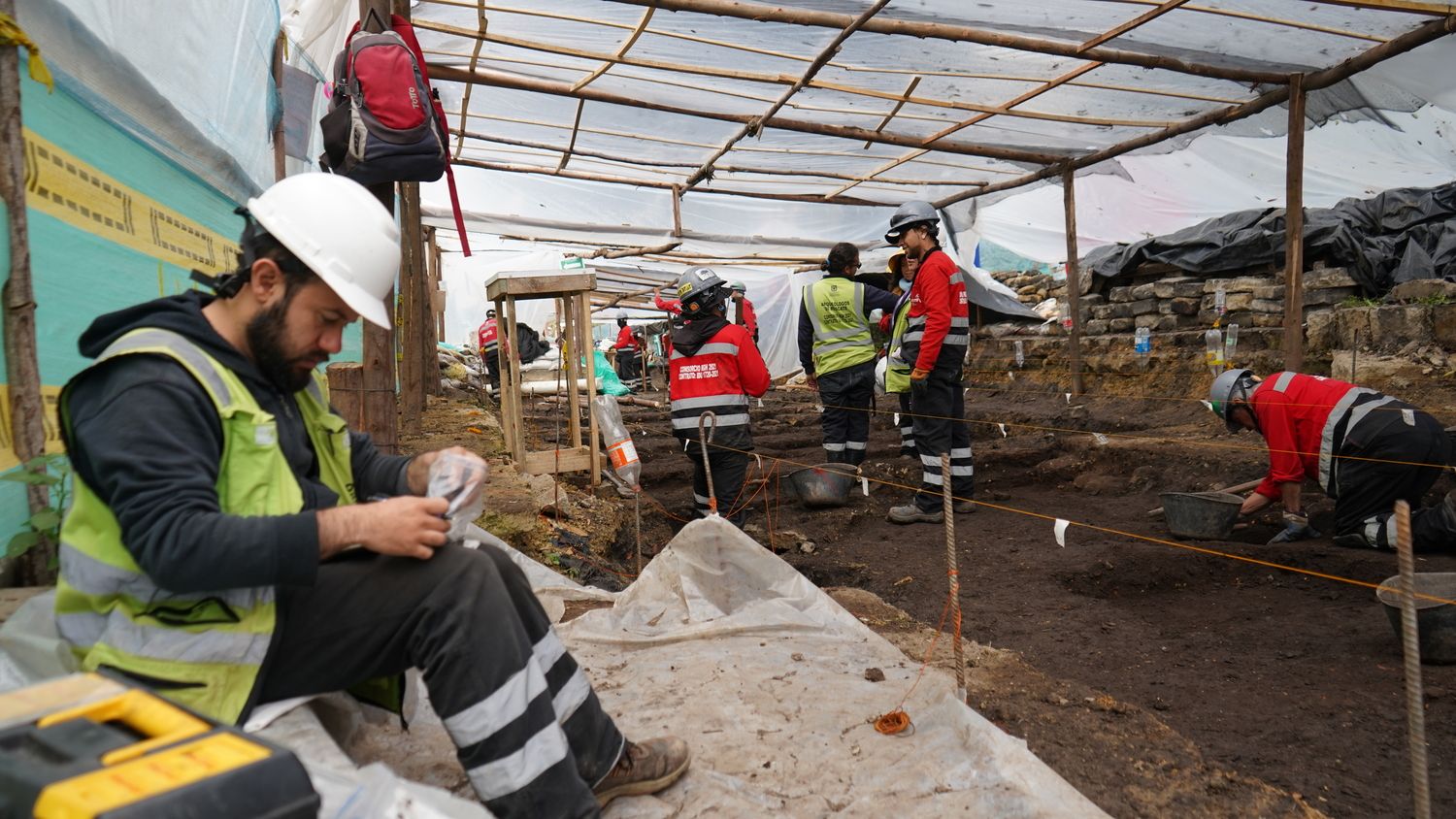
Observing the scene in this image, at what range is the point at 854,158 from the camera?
889cm

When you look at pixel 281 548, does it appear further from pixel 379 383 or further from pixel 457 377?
pixel 457 377

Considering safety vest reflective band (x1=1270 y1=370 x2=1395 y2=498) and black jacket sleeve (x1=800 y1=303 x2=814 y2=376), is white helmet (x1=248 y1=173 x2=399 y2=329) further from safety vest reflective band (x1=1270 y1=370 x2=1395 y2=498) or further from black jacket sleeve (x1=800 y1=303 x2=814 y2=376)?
black jacket sleeve (x1=800 y1=303 x2=814 y2=376)

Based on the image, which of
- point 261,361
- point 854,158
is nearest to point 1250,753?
point 261,361

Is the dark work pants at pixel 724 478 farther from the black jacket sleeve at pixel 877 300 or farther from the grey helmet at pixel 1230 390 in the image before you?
the grey helmet at pixel 1230 390

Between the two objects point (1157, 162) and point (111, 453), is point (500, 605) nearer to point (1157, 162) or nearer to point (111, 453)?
point (111, 453)

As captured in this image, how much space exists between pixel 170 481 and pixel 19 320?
99 cm

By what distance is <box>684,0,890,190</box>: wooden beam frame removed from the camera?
528cm

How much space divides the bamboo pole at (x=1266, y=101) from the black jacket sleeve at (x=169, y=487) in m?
6.36

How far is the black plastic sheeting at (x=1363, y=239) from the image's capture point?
7.80 m

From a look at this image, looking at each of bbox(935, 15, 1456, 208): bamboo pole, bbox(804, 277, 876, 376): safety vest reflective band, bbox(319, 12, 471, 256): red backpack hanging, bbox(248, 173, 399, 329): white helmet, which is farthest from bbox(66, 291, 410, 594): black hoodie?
bbox(935, 15, 1456, 208): bamboo pole

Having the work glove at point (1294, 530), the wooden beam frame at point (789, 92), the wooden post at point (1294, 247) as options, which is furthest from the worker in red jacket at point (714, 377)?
the wooden post at point (1294, 247)

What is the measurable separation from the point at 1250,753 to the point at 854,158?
722 cm

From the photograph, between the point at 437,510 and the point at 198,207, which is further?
the point at 198,207

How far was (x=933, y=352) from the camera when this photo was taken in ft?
18.7
